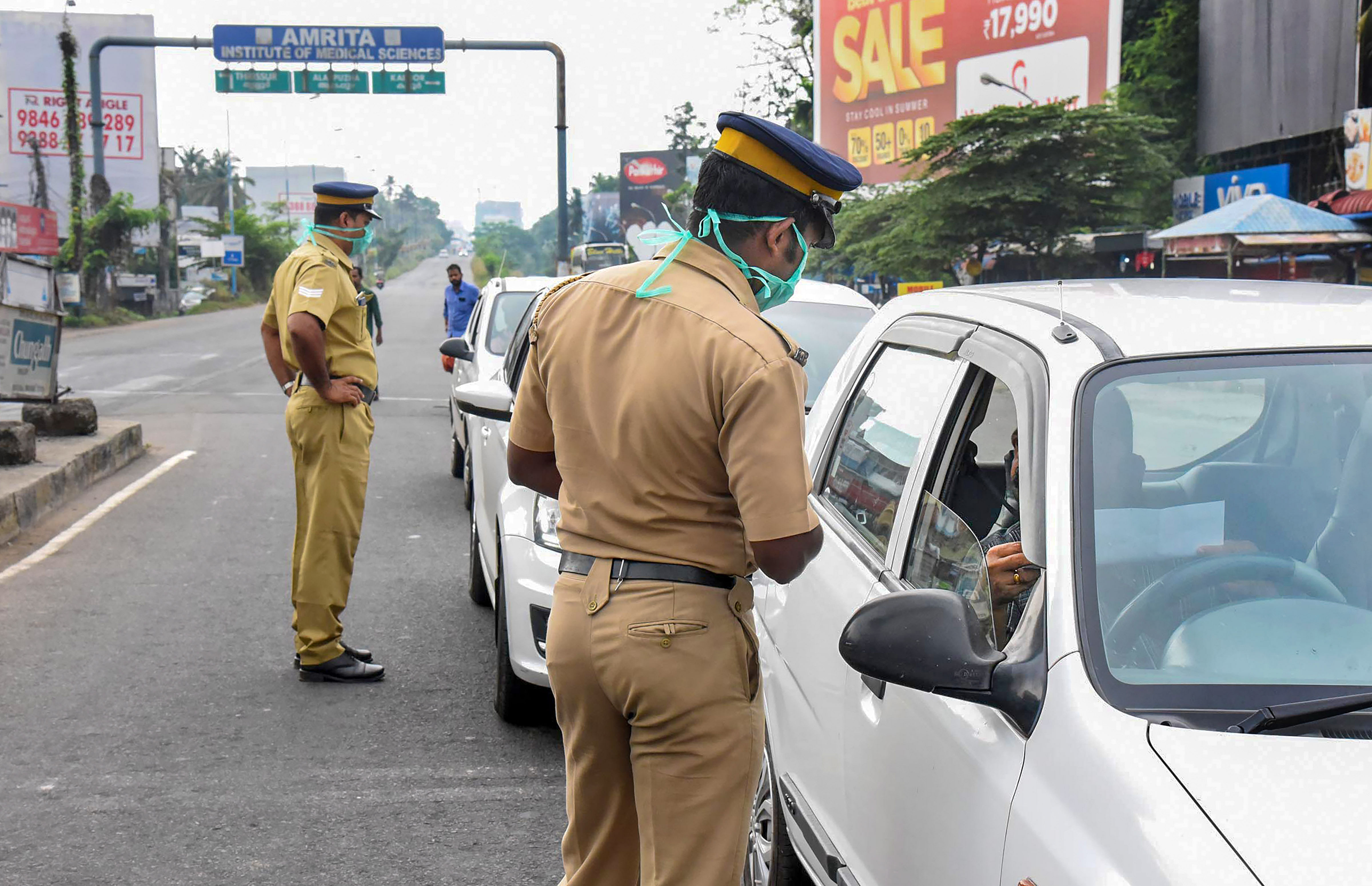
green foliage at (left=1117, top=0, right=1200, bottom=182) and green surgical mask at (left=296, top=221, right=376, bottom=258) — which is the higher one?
green foliage at (left=1117, top=0, right=1200, bottom=182)

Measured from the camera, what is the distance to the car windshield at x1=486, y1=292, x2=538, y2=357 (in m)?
9.80

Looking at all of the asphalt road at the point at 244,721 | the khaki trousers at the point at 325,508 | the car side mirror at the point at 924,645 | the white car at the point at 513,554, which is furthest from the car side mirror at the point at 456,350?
the car side mirror at the point at 924,645

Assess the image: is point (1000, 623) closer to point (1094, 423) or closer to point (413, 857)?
point (1094, 423)

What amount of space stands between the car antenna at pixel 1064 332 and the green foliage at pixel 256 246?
71187 millimetres

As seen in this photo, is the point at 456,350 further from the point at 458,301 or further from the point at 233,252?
the point at 233,252

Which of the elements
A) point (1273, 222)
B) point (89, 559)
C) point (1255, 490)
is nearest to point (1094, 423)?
point (1255, 490)

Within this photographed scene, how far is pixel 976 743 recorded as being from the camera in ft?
6.60

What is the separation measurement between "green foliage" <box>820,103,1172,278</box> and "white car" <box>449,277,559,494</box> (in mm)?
13422

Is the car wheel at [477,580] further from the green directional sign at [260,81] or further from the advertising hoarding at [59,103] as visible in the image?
the advertising hoarding at [59,103]

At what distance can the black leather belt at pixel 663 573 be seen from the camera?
7.50 feet

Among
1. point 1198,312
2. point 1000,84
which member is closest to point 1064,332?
point 1198,312

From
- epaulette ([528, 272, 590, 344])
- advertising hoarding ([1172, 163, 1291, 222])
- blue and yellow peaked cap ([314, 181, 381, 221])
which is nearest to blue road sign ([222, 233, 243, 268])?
advertising hoarding ([1172, 163, 1291, 222])

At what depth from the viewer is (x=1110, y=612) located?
6.49ft

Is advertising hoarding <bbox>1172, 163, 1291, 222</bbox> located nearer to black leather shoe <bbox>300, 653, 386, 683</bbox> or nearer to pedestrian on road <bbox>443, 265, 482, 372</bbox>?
pedestrian on road <bbox>443, 265, 482, 372</bbox>
